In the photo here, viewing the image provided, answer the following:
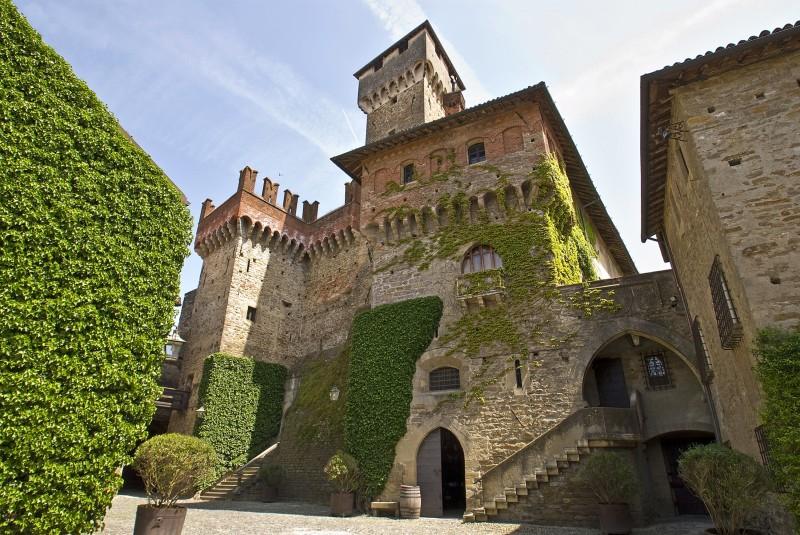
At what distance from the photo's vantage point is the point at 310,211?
3078cm

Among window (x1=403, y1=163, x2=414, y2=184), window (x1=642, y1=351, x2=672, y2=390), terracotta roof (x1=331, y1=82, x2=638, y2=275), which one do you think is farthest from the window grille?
window (x1=403, y1=163, x2=414, y2=184)

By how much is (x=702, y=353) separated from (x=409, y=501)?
9.50 metres

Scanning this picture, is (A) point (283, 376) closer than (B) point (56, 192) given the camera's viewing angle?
No

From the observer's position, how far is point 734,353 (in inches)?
381

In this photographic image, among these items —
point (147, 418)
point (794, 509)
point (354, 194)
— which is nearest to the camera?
point (794, 509)

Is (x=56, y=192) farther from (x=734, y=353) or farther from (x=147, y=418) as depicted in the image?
(x=734, y=353)

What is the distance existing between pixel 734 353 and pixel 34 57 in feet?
51.8

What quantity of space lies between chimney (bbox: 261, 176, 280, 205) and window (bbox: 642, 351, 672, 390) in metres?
22.0

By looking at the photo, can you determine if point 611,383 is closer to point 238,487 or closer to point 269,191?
point 238,487

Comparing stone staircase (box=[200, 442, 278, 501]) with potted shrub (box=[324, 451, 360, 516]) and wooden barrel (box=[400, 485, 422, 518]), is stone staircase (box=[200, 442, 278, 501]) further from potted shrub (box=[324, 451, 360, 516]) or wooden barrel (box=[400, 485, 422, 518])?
wooden barrel (box=[400, 485, 422, 518])

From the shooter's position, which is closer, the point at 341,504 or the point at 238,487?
the point at 341,504

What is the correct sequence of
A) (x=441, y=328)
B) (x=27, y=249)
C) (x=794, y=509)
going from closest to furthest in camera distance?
(x=794, y=509) < (x=27, y=249) < (x=441, y=328)

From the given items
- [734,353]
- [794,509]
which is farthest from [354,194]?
[794,509]

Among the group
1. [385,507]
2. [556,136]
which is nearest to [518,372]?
[385,507]
